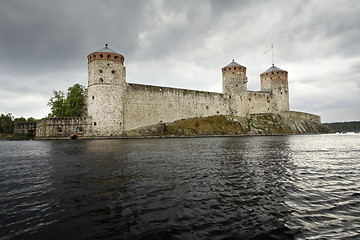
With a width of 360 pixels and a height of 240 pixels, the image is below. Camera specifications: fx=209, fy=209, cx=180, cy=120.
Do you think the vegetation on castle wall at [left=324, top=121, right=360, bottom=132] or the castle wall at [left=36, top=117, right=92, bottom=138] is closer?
the castle wall at [left=36, top=117, right=92, bottom=138]

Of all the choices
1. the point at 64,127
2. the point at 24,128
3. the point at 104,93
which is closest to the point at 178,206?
the point at 104,93

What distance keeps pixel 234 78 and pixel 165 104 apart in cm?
1978

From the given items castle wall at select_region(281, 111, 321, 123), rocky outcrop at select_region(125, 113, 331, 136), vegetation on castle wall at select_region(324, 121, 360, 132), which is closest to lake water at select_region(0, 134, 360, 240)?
A: rocky outcrop at select_region(125, 113, 331, 136)

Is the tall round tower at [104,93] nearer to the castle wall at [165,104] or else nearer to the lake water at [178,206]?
the castle wall at [165,104]

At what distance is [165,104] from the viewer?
41.3 meters

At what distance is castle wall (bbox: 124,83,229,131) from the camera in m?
36.9

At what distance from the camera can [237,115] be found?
51.2 m

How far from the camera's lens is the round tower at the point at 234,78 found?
50.2 m

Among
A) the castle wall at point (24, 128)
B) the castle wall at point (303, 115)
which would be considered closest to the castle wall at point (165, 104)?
the castle wall at point (24, 128)

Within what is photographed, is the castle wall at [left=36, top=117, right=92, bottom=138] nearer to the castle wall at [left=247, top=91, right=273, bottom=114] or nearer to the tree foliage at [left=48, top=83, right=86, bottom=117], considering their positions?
the tree foliage at [left=48, top=83, right=86, bottom=117]

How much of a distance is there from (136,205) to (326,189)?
4.79 meters

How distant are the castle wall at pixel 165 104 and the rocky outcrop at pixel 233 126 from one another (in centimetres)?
169

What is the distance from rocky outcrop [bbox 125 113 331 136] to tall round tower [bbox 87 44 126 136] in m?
3.46

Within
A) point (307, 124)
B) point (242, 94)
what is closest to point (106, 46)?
point (242, 94)
